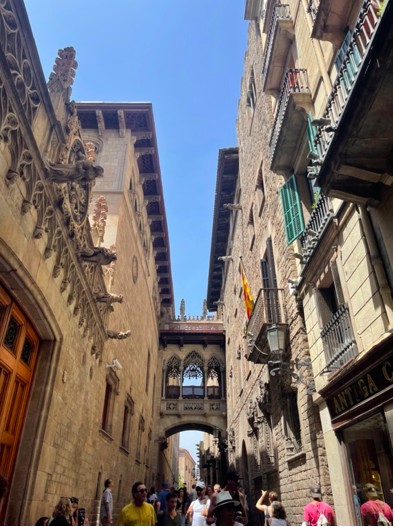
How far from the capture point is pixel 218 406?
82.0ft

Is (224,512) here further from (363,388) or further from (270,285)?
(270,285)

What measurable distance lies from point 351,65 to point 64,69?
4859 millimetres

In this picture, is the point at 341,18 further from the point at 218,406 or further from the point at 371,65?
the point at 218,406

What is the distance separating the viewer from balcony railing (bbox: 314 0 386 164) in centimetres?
481

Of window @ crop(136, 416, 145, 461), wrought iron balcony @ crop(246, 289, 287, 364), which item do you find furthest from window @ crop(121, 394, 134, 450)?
Answer: wrought iron balcony @ crop(246, 289, 287, 364)

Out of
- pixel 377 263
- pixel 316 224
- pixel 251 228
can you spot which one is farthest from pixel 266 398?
pixel 377 263

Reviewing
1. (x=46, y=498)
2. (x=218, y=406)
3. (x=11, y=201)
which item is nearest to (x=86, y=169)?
(x=11, y=201)

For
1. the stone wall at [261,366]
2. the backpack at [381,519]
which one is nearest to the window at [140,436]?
the stone wall at [261,366]

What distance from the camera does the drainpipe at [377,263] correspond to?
4.93 meters

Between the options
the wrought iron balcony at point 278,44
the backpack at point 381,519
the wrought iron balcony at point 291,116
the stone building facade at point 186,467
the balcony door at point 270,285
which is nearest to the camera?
the backpack at point 381,519

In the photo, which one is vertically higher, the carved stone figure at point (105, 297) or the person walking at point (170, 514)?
the carved stone figure at point (105, 297)

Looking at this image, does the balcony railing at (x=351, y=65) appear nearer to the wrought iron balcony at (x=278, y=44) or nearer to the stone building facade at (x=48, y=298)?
the stone building facade at (x=48, y=298)

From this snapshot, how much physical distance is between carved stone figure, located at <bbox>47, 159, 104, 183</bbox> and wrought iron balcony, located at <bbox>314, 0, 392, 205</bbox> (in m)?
3.38

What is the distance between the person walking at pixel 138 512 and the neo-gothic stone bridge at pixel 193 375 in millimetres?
20786
